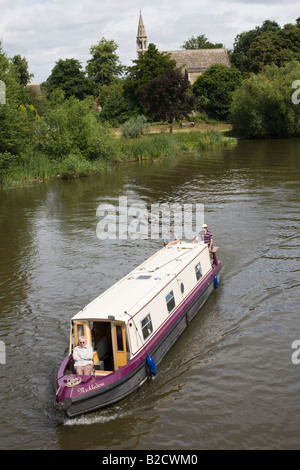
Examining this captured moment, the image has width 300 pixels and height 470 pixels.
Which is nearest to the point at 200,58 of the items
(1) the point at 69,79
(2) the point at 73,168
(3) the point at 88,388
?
(1) the point at 69,79

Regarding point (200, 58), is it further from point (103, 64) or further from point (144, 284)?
point (144, 284)

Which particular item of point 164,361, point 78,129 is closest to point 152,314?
point 164,361

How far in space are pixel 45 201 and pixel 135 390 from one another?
26913 mm

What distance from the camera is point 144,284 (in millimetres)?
16781

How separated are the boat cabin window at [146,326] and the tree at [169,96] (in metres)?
63.6

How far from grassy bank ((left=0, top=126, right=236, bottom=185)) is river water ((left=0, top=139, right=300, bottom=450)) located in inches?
339

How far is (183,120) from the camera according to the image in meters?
85.8

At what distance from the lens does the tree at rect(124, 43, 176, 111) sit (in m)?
86.0

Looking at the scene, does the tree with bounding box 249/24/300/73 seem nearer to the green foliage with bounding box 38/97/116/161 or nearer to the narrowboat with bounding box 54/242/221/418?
the green foliage with bounding box 38/97/116/161
